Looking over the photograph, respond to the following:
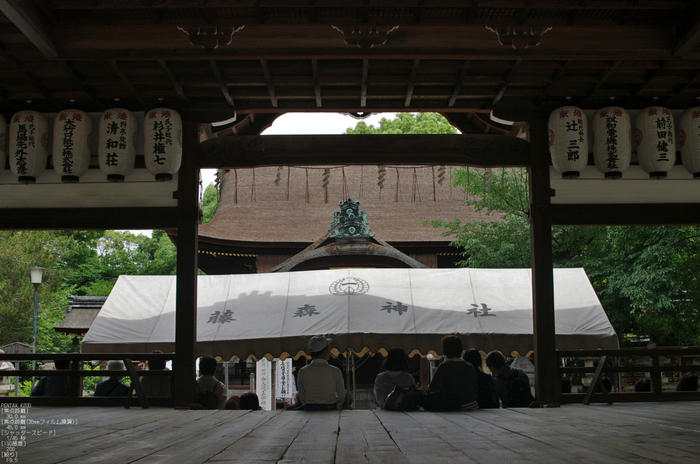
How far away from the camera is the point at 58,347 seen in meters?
21.5

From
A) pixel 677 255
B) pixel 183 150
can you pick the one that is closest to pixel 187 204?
pixel 183 150

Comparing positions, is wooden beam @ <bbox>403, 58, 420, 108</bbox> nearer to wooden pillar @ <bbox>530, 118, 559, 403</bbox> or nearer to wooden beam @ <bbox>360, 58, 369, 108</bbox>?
wooden beam @ <bbox>360, 58, 369, 108</bbox>

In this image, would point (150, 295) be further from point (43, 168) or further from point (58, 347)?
point (58, 347)

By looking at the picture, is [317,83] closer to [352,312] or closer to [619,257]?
[352,312]

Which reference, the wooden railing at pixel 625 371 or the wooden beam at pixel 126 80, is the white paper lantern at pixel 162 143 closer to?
the wooden beam at pixel 126 80

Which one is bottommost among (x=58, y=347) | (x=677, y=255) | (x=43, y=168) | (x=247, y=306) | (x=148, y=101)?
(x=58, y=347)

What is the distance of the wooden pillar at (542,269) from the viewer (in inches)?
229

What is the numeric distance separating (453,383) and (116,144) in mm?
4174

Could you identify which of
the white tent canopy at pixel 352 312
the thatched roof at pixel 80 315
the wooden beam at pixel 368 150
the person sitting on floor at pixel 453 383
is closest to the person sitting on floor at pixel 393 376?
the person sitting on floor at pixel 453 383

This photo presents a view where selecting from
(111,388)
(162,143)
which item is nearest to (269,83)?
(162,143)

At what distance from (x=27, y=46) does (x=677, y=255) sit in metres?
9.94

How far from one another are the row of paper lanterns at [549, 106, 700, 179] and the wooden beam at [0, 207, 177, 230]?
13.8ft

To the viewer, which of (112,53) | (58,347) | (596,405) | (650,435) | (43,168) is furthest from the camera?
(58,347)

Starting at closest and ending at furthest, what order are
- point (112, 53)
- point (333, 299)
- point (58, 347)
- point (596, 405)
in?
point (112, 53) → point (596, 405) → point (333, 299) → point (58, 347)
